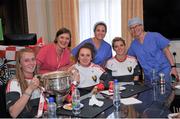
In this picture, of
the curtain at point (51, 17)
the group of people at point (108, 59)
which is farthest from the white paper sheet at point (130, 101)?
the curtain at point (51, 17)

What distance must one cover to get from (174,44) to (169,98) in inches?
78.4

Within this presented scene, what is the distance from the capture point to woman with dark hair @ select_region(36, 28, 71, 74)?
286 centimetres

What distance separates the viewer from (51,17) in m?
4.84

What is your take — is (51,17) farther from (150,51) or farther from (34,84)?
(34,84)

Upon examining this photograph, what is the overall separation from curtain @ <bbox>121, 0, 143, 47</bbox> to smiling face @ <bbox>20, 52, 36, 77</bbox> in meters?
2.32

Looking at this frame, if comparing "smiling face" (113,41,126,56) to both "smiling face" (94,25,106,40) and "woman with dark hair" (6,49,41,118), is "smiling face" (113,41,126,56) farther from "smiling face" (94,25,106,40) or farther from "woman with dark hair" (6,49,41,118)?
"woman with dark hair" (6,49,41,118)

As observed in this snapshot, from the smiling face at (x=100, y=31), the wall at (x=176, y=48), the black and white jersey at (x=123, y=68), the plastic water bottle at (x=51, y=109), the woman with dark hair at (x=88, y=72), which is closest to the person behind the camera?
the plastic water bottle at (x=51, y=109)

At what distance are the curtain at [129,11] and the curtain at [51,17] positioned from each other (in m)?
0.84

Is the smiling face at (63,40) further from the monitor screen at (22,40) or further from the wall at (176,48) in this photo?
the wall at (176,48)

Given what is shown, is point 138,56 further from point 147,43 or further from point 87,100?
point 87,100

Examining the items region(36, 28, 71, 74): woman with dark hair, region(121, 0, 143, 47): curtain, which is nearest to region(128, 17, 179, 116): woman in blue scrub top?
region(36, 28, 71, 74): woman with dark hair

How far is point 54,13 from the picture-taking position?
15.3 feet

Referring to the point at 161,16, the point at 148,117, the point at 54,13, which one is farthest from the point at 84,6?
the point at 148,117

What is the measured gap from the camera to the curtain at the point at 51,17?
447 cm
